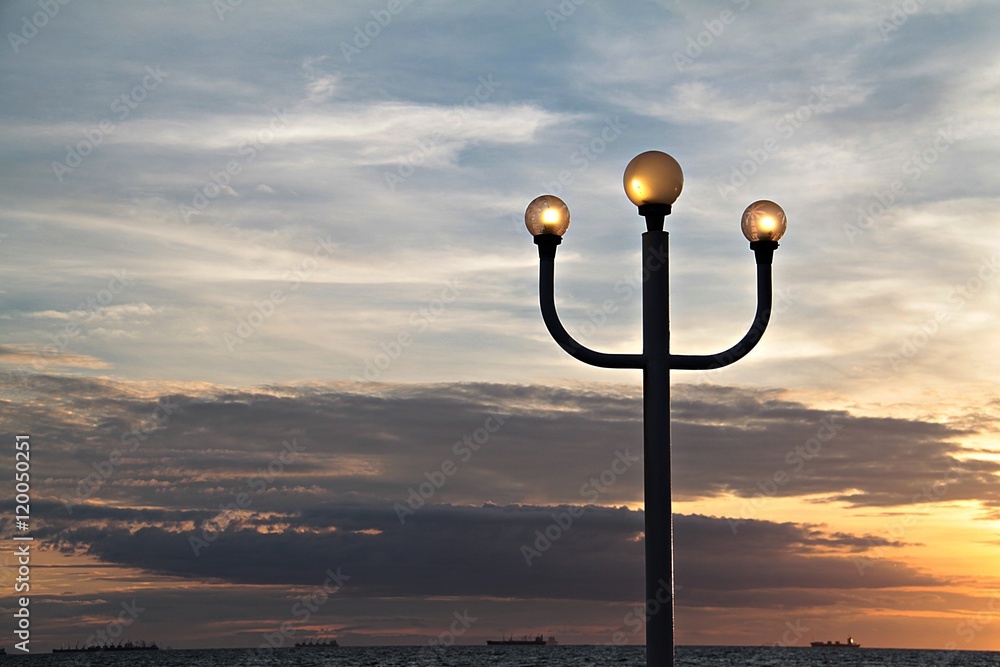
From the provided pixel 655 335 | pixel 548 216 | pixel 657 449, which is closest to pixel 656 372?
pixel 655 335

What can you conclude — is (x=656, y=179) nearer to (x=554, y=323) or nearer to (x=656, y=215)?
(x=656, y=215)

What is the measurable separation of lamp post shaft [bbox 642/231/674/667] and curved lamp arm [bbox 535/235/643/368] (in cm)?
15

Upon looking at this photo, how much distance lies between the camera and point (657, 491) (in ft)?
21.9

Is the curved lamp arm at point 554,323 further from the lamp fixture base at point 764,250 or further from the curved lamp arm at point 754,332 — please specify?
the lamp fixture base at point 764,250

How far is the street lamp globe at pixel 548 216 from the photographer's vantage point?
7258 millimetres

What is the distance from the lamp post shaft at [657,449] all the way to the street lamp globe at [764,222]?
0.84 meters

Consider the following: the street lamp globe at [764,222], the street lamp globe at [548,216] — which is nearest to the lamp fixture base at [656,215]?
the street lamp globe at [548,216]

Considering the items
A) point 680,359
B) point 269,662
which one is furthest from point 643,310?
point 269,662

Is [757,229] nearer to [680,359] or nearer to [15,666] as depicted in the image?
[680,359]

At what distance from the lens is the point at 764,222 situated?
744 centimetres

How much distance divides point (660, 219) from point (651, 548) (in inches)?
77.8

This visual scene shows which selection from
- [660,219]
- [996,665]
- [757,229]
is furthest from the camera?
[996,665]

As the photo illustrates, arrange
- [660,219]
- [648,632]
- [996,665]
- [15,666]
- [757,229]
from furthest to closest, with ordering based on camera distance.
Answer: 1. [15,666]
2. [996,665]
3. [757,229]
4. [660,219]
5. [648,632]

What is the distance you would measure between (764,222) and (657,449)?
1.76m
